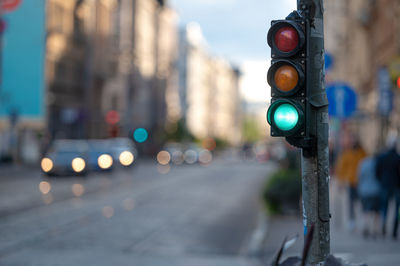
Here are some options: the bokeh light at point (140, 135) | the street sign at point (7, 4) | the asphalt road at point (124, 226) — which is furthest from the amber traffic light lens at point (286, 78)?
the bokeh light at point (140, 135)

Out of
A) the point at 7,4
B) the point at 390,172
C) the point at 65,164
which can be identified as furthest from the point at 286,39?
the point at 7,4

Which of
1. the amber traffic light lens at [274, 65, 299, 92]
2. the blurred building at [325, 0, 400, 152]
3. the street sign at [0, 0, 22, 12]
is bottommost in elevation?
the amber traffic light lens at [274, 65, 299, 92]

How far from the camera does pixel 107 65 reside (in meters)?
62.6

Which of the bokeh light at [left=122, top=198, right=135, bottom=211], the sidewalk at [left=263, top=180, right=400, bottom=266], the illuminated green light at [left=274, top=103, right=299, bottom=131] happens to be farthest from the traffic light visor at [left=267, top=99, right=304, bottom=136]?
the bokeh light at [left=122, top=198, right=135, bottom=211]

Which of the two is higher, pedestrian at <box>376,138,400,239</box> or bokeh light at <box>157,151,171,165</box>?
pedestrian at <box>376,138,400,239</box>

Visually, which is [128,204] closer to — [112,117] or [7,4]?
[7,4]

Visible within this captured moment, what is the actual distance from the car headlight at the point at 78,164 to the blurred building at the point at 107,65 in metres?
19.9

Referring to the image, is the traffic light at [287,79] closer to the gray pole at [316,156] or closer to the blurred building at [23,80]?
the gray pole at [316,156]

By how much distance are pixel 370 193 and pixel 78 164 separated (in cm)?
2031

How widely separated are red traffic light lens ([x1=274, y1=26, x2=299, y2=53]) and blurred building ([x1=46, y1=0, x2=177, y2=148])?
45.0 meters

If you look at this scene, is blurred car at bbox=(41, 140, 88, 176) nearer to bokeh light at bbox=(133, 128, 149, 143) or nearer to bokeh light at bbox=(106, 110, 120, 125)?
bokeh light at bbox=(106, 110, 120, 125)

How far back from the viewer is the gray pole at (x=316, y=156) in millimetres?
5465

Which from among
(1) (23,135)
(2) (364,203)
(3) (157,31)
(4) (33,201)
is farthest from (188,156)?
(2) (364,203)

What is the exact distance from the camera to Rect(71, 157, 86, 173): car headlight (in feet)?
100
